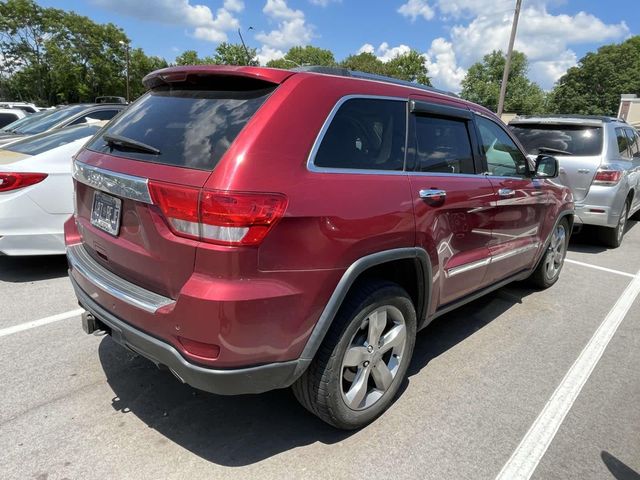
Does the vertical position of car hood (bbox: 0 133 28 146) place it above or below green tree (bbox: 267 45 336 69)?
below

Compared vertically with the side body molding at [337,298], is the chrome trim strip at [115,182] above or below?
above

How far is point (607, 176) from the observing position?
21.6 ft

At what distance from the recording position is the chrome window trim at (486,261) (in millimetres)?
3171

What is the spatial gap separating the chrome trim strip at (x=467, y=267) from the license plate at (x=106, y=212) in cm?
198

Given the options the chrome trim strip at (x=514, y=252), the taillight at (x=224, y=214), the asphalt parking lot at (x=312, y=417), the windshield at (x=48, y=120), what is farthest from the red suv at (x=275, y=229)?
the windshield at (x=48, y=120)

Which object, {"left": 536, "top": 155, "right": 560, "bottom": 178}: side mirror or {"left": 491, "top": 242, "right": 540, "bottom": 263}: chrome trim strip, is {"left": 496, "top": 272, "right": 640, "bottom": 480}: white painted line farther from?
{"left": 536, "top": 155, "right": 560, "bottom": 178}: side mirror

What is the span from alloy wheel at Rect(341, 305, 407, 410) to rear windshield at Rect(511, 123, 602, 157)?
5.10m

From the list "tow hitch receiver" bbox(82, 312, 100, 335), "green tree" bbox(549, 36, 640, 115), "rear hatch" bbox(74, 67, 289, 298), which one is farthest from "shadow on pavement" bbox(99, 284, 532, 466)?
"green tree" bbox(549, 36, 640, 115)

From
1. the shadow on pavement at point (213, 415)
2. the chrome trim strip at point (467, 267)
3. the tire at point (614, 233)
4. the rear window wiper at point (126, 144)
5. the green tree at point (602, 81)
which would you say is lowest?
the shadow on pavement at point (213, 415)

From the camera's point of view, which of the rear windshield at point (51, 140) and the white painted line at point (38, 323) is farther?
the rear windshield at point (51, 140)

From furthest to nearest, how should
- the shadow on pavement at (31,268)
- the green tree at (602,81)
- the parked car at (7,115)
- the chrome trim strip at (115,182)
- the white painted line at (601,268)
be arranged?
the green tree at (602,81) → the parked car at (7,115) → the white painted line at (601,268) → the shadow on pavement at (31,268) → the chrome trim strip at (115,182)

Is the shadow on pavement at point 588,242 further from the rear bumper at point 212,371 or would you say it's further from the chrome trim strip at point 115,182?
the chrome trim strip at point 115,182

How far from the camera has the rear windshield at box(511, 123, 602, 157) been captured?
6.78 m

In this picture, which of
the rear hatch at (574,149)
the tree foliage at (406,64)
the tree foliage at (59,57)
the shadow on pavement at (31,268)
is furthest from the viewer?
the tree foliage at (406,64)
